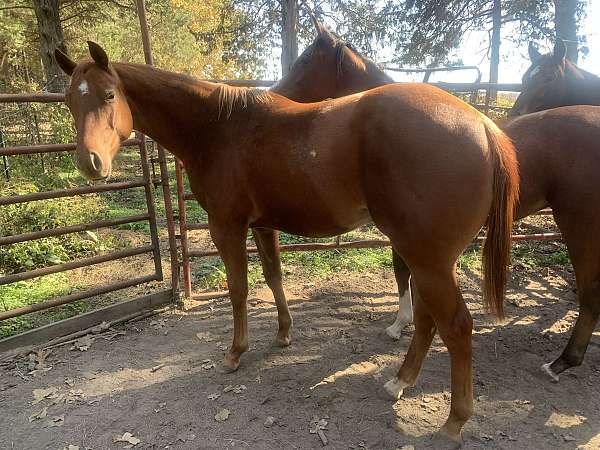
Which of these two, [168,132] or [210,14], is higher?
[210,14]

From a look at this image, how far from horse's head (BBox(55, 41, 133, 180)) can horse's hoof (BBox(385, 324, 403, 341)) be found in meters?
2.37

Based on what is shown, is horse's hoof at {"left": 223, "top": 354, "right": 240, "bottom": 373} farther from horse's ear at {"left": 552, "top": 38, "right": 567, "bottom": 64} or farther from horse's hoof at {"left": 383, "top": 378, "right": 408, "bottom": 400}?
horse's ear at {"left": 552, "top": 38, "right": 567, "bottom": 64}

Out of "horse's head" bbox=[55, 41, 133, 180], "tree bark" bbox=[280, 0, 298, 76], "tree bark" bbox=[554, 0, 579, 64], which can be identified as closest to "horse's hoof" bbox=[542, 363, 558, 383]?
"horse's head" bbox=[55, 41, 133, 180]

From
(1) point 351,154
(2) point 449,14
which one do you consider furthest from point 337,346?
(2) point 449,14

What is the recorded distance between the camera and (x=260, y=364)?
295cm

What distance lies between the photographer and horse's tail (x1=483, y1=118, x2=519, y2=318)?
191 centimetres

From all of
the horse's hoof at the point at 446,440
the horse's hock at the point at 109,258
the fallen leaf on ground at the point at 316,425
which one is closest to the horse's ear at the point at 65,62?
the horse's hock at the point at 109,258

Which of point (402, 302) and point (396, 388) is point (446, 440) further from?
point (402, 302)

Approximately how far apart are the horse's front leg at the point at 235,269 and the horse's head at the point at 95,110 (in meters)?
0.78

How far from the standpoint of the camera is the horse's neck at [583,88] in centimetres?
362

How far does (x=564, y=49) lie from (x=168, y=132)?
3.75 m

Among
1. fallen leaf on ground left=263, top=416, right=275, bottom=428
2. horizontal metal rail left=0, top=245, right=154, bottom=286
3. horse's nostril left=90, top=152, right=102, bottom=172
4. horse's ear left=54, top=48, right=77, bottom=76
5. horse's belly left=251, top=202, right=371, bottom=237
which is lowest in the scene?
fallen leaf on ground left=263, top=416, right=275, bottom=428

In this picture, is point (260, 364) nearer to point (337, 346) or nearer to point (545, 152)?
point (337, 346)

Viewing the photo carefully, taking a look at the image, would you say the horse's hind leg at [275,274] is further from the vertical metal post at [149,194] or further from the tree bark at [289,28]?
the tree bark at [289,28]
